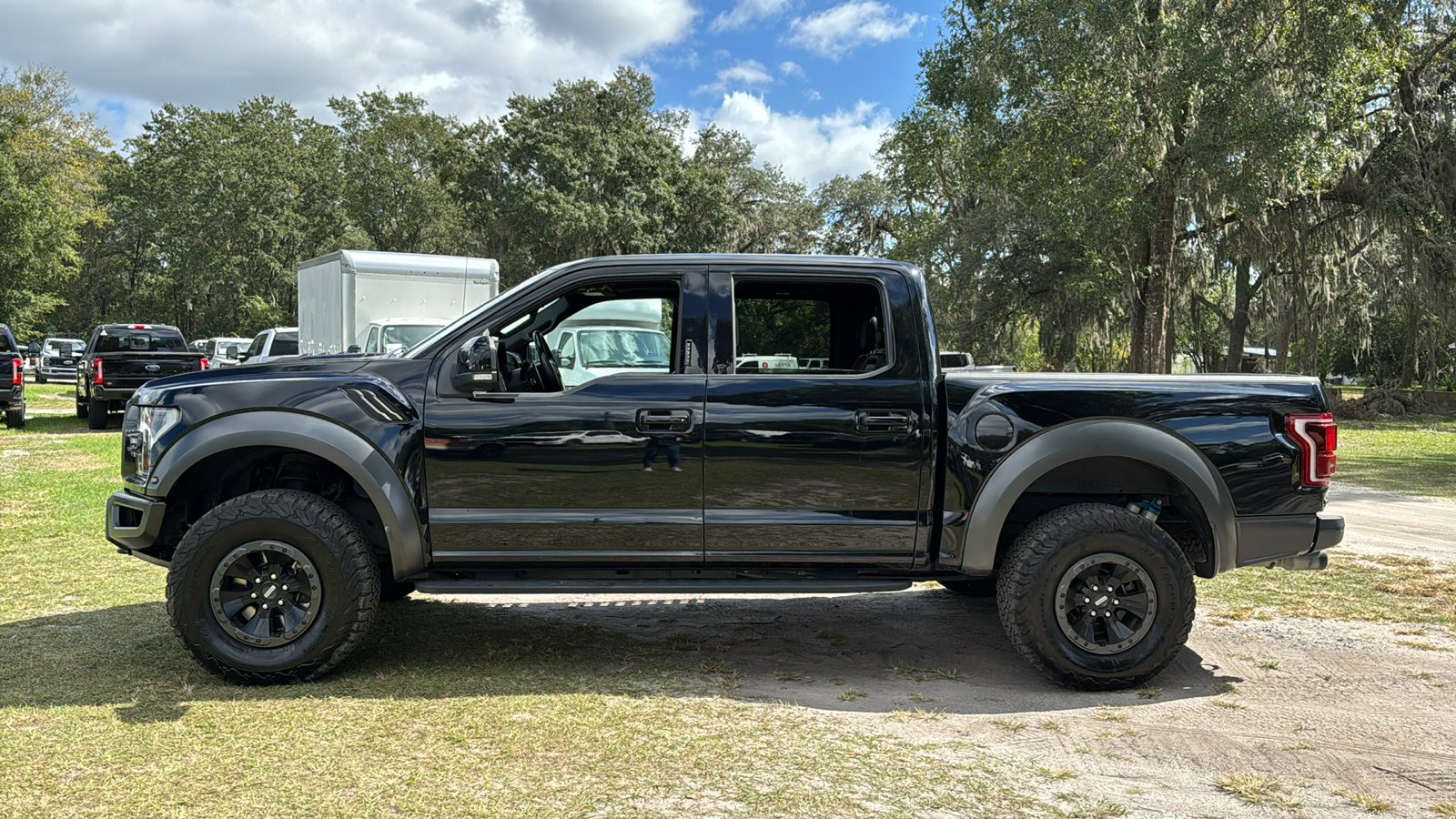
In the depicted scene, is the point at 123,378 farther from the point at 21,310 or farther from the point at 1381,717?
the point at 21,310

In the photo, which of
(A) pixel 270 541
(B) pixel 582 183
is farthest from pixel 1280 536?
(B) pixel 582 183

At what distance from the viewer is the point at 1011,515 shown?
505 cm

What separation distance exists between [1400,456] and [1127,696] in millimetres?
15834

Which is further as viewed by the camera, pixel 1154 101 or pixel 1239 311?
pixel 1239 311

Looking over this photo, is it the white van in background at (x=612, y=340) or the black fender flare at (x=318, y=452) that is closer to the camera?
the black fender flare at (x=318, y=452)

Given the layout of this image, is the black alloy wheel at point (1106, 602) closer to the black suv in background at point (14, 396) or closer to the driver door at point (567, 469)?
the driver door at point (567, 469)

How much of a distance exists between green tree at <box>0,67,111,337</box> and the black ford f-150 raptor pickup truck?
1434 inches

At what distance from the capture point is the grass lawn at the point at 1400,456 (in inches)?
529

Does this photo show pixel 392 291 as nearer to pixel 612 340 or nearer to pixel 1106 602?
pixel 612 340

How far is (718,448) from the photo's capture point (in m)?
4.67

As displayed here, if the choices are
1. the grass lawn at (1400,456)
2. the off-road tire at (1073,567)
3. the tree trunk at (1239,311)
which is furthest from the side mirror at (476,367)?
the tree trunk at (1239,311)

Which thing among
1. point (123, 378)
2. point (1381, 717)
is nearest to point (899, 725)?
point (1381, 717)

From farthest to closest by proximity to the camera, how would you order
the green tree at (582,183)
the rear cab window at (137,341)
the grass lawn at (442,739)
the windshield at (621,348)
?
the green tree at (582,183), the rear cab window at (137,341), the windshield at (621,348), the grass lawn at (442,739)

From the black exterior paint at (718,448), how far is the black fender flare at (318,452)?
0.03m
